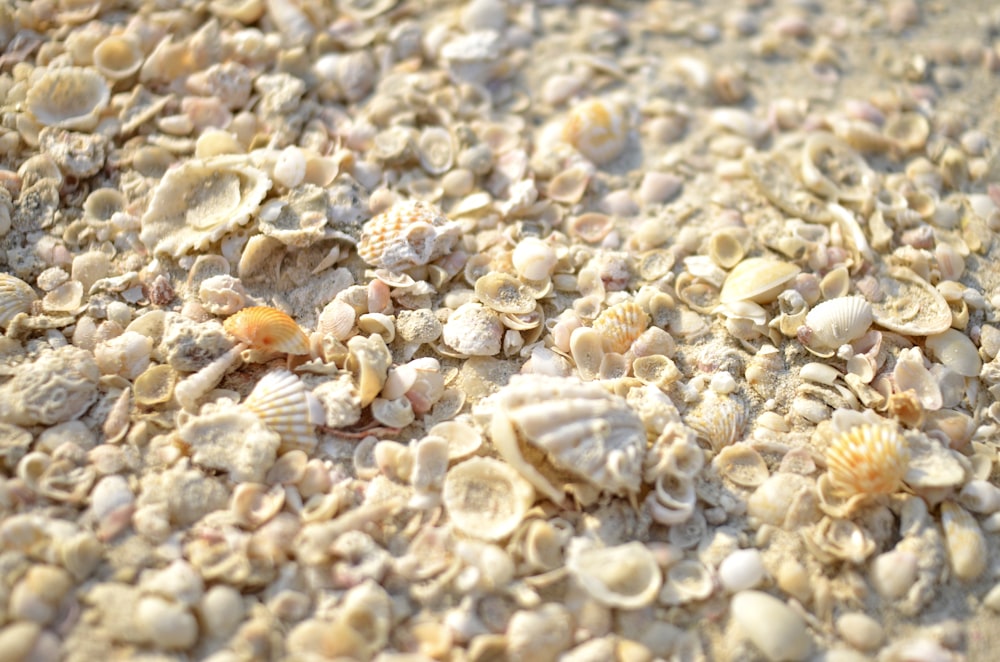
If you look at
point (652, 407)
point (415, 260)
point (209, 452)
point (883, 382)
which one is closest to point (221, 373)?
point (209, 452)

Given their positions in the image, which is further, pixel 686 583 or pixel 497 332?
pixel 497 332

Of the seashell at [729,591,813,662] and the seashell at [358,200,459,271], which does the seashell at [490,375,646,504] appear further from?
the seashell at [358,200,459,271]

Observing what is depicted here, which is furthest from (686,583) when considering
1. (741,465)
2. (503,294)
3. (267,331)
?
(267,331)

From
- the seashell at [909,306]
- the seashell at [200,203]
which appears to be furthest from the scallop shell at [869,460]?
the seashell at [200,203]

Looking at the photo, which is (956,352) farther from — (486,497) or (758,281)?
(486,497)

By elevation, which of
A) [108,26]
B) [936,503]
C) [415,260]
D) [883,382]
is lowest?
[936,503]

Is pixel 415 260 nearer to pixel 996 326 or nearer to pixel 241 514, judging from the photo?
pixel 241 514
